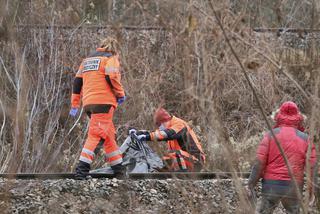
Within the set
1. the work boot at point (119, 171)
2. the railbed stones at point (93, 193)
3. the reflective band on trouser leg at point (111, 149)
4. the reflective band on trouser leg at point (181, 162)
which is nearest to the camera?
the railbed stones at point (93, 193)

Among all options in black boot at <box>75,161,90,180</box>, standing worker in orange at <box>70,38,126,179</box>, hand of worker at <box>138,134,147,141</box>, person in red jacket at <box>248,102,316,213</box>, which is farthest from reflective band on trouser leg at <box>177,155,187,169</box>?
person in red jacket at <box>248,102,316,213</box>

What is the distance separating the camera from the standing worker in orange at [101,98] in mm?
10961

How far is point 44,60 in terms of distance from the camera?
19.4 metres

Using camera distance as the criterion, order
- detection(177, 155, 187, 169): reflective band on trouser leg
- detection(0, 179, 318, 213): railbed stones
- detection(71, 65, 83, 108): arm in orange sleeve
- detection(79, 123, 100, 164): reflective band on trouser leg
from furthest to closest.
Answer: detection(71, 65, 83, 108): arm in orange sleeve, detection(79, 123, 100, 164): reflective band on trouser leg, detection(177, 155, 187, 169): reflective band on trouser leg, detection(0, 179, 318, 213): railbed stones

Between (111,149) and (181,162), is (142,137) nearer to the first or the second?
(111,149)

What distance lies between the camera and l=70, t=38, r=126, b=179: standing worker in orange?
11.0m

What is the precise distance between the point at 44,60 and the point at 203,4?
14845mm

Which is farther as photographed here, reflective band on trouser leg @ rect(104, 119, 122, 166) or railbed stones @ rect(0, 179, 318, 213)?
reflective band on trouser leg @ rect(104, 119, 122, 166)

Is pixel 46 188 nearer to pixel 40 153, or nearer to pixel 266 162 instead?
pixel 266 162

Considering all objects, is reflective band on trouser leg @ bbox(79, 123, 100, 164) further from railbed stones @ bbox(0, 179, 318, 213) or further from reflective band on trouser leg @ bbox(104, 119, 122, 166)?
railbed stones @ bbox(0, 179, 318, 213)

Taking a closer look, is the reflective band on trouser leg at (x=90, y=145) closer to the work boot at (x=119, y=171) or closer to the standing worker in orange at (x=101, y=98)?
the standing worker in orange at (x=101, y=98)

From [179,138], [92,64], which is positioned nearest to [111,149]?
[179,138]

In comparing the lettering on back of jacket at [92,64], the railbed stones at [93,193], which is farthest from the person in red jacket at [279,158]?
the lettering on back of jacket at [92,64]

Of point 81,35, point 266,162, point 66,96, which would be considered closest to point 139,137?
point 266,162
